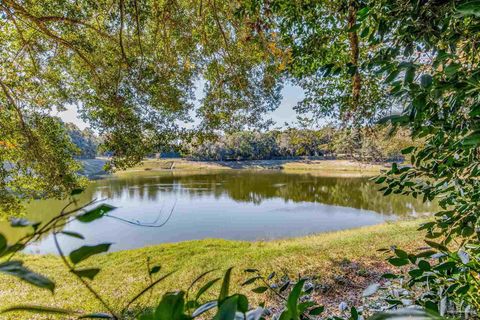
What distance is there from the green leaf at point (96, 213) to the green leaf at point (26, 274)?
9cm

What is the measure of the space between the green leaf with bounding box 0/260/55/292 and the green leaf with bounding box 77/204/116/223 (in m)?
0.09

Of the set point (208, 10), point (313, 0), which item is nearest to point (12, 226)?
point (313, 0)

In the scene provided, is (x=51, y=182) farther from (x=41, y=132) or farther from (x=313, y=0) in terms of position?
(x=313, y=0)

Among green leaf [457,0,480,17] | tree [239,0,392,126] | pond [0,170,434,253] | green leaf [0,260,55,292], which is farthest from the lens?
pond [0,170,434,253]

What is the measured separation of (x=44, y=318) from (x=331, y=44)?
5.25 metres

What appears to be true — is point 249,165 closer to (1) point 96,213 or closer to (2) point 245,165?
(2) point 245,165

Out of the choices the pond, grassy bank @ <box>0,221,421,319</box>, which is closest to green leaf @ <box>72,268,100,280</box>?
A: grassy bank @ <box>0,221,421,319</box>

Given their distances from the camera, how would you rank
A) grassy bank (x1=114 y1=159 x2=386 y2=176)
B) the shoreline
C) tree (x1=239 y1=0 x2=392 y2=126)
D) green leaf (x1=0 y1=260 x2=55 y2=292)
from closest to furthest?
1. green leaf (x1=0 y1=260 x2=55 y2=292)
2. tree (x1=239 y1=0 x2=392 y2=126)
3. grassy bank (x1=114 y1=159 x2=386 y2=176)
4. the shoreline

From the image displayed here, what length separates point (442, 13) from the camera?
1.01m

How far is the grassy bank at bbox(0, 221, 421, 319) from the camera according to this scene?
16.1 feet

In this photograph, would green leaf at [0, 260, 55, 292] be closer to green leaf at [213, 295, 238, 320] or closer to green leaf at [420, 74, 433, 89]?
green leaf at [213, 295, 238, 320]

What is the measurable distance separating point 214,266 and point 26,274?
6.70 m

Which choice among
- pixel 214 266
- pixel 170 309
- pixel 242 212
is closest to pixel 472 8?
pixel 170 309

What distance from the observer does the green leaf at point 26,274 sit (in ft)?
1.15
